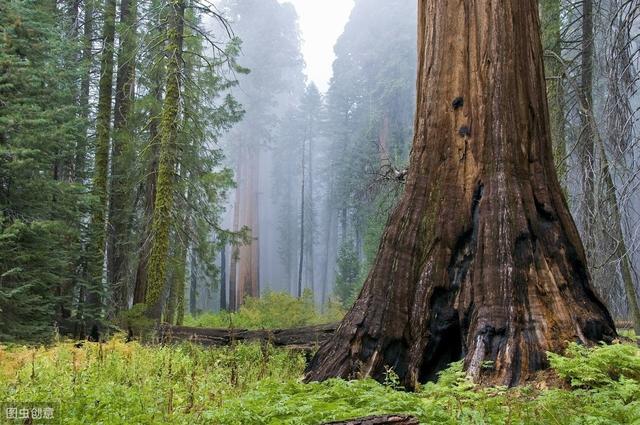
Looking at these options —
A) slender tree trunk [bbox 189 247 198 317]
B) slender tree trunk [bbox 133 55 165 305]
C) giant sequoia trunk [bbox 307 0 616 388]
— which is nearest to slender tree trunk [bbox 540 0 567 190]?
giant sequoia trunk [bbox 307 0 616 388]

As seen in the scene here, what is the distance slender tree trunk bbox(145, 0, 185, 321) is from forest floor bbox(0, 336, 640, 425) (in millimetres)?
5902

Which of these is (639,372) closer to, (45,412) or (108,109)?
(45,412)

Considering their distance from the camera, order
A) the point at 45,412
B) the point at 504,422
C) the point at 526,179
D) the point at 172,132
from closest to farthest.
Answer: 1. the point at 504,422
2. the point at 45,412
3. the point at 526,179
4. the point at 172,132

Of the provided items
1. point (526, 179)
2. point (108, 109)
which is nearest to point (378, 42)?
point (108, 109)

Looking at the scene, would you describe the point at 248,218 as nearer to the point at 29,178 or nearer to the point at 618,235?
the point at 29,178

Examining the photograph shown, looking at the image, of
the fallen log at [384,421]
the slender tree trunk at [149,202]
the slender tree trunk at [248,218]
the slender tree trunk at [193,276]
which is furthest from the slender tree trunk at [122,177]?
the slender tree trunk at [248,218]

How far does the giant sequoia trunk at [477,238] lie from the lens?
16.9ft

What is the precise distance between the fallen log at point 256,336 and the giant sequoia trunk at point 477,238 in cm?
344

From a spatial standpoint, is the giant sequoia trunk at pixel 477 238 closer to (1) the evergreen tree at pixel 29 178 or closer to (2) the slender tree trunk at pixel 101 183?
(1) the evergreen tree at pixel 29 178

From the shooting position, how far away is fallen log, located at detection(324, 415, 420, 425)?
3061 mm

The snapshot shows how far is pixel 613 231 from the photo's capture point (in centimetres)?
815

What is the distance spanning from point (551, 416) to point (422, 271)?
7.93 feet

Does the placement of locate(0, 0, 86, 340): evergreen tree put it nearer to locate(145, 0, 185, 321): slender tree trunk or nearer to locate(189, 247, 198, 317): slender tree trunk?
locate(145, 0, 185, 321): slender tree trunk

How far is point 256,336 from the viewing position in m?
9.75
